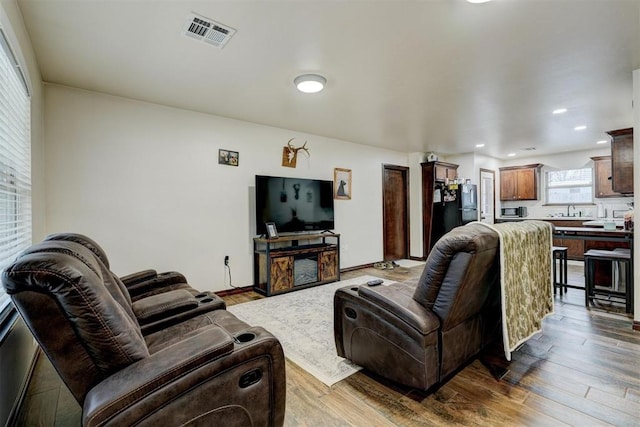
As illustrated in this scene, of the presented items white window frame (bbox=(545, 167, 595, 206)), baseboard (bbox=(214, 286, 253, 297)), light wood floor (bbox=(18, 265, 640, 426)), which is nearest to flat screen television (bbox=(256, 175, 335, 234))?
baseboard (bbox=(214, 286, 253, 297))

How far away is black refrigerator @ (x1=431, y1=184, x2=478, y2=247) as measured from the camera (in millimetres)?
6379

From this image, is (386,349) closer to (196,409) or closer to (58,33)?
(196,409)

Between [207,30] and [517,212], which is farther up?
[207,30]

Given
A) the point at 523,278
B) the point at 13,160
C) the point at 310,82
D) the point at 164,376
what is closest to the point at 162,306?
the point at 164,376

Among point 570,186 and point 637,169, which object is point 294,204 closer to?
point 637,169

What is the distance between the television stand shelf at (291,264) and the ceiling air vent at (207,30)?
99.2 inches

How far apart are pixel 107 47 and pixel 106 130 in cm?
124

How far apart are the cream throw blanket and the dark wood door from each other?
12.3 ft

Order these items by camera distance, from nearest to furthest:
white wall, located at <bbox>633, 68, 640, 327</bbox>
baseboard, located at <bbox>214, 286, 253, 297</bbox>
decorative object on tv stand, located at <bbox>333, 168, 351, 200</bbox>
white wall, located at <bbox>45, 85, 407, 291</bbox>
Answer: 1. white wall, located at <bbox>633, 68, 640, 327</bbox>
2. white wall, located at <bbox>45, 85, 407, 291</bbox>
3. baseboard, located at <bbox>214, 286, 253, 297</bbox>
4. decorative object on tv stand, located at <bbox>333, 168, 351, 200</bbox>

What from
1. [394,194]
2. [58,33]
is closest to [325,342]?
[58,33]

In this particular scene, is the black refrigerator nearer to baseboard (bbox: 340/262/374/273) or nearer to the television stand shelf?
baseboard (bbox: 340/262/374/273)

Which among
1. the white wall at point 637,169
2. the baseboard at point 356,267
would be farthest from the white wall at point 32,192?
the white wall at point 637,169

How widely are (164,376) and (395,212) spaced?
6.00 metres

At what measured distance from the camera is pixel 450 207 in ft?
21.2
